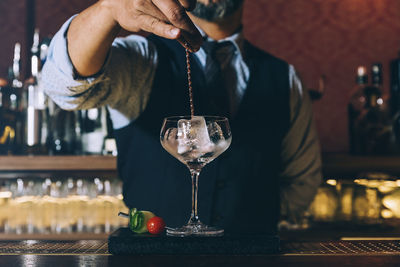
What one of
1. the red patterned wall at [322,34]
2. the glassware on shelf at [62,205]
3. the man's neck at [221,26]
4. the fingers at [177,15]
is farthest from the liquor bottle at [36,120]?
the fingers at [177,15]

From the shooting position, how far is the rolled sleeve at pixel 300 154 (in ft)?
5.48

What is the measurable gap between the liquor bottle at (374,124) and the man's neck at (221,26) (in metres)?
0.68

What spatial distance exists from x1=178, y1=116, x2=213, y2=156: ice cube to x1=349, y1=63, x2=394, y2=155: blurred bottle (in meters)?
1.20

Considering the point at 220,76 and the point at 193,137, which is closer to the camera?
the point at 193,137

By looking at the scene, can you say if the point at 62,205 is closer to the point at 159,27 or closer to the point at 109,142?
the point at 109,142

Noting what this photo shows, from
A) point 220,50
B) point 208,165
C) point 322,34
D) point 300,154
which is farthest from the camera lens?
point 322,34

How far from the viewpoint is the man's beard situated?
1.52 metres

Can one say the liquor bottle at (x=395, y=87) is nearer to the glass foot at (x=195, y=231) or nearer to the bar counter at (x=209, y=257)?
the bar counter at (x=209, y=257)

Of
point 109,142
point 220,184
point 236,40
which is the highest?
point 236,40

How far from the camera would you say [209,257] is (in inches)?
32.6

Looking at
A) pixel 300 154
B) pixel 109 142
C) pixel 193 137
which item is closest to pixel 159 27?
pixel 193 137

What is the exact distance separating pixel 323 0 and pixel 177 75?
124cm

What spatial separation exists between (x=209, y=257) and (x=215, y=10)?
93cm

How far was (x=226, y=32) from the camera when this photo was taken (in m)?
1.63
